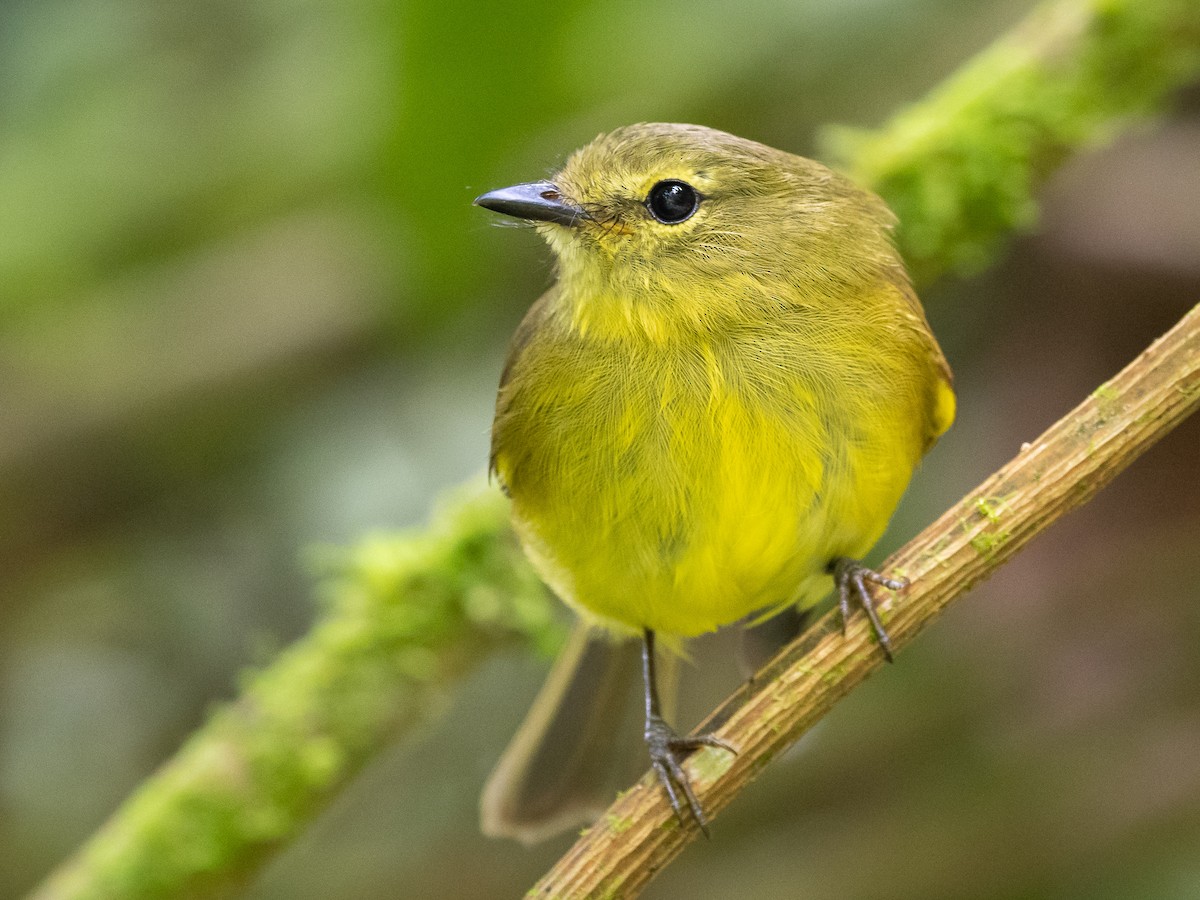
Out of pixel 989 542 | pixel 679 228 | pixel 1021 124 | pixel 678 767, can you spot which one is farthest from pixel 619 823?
pixel 1021 124

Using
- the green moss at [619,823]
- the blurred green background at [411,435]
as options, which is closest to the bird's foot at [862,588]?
the green moss at [619,823]

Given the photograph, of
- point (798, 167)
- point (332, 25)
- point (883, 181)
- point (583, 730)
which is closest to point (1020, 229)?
point (883, 181)

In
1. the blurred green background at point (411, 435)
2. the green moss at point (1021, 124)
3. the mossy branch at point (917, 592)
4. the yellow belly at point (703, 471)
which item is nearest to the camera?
the mossy branch at point (917, 592)

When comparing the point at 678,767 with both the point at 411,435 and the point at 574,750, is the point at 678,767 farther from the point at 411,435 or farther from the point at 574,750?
the point at 411,435

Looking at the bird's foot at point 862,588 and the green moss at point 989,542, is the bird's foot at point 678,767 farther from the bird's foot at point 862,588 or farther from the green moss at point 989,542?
the green moss at point 989,542

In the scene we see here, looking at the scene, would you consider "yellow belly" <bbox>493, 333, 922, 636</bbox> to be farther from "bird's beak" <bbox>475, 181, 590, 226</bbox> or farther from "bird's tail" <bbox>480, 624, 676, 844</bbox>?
"bird's tail" <bbox>480, 624, 676, 844</bbox>
